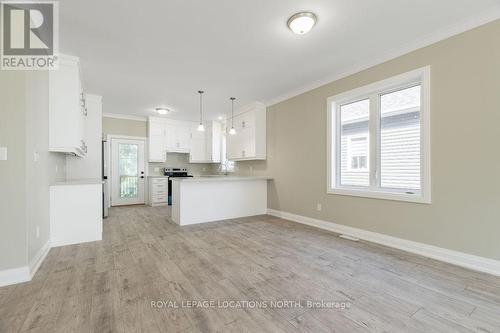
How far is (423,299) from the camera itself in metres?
1.88

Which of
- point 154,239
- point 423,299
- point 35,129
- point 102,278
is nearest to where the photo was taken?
point 423,299

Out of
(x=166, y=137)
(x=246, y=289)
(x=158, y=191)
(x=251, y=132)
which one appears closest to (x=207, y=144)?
(x=166, y=137)

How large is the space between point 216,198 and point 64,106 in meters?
2.93

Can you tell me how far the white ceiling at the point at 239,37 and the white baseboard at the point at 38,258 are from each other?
262 cm

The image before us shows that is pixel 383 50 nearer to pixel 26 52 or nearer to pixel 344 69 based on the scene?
pixel 344 69

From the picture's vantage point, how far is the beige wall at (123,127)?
634 cm

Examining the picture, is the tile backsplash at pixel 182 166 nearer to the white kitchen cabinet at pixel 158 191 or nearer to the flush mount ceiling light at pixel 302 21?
the white kitchen cabinet at pixel 158 191

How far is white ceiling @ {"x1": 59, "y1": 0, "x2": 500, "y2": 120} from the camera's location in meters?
2.26

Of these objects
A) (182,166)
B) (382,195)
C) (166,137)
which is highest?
(166,137)

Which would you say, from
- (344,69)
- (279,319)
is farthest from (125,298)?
(344,69)

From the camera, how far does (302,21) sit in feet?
7.77

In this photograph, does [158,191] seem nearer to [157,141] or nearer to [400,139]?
[157,141]

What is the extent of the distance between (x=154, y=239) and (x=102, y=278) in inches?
49.3

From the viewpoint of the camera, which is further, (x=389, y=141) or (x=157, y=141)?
(x=157, y=141)
